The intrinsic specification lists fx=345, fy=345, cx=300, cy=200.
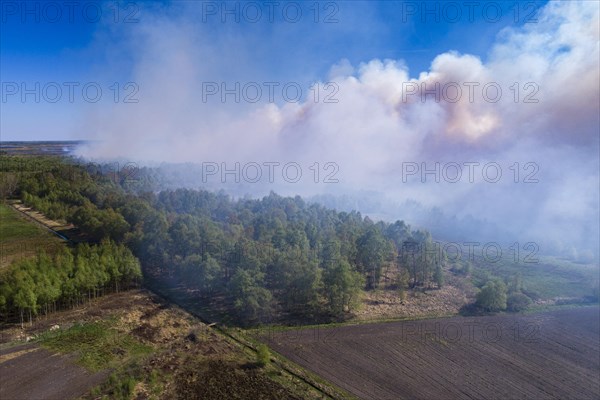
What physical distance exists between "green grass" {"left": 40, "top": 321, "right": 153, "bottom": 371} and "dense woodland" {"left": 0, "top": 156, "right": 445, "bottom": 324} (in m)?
4.42

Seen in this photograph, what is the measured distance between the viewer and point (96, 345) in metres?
28.3

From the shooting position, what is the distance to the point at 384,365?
27.6 m

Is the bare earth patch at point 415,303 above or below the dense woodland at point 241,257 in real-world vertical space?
below

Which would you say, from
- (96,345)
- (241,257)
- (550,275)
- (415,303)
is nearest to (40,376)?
(96,345)

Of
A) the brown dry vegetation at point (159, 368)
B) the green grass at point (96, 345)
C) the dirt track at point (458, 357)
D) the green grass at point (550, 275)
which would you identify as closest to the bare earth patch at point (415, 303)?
the dirt track at point (458, 357)

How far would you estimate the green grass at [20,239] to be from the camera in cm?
4802

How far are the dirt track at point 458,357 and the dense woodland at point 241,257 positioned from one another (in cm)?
571

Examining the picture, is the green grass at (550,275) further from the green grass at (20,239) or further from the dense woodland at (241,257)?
the green grass at (20,239)

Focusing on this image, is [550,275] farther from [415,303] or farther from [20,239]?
[20,239]

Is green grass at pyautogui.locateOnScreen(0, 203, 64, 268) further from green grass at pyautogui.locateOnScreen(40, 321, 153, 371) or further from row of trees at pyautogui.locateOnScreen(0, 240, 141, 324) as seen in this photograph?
green grass at pyautogui.locateOnScreen(40, 321, 153, 371)

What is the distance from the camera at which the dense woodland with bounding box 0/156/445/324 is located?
36.0 meters

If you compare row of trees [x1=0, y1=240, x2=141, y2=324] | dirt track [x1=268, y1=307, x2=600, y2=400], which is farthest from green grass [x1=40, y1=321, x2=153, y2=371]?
dirt track [x1=268, y1=307, x2=600, y2=400]

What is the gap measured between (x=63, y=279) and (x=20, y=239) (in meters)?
30.2

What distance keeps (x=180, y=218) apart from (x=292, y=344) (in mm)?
30445
